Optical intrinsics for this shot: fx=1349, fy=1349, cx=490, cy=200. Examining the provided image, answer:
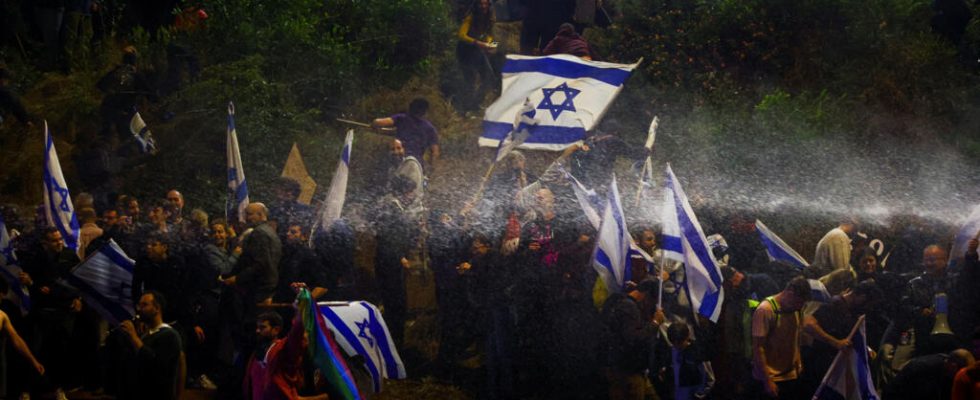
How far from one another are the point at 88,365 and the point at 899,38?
1307 cm

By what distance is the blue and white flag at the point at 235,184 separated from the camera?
602 inches

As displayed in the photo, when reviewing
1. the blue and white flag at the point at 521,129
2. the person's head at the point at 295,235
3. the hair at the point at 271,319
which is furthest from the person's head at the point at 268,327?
the blue and white flag at the point at 521,129

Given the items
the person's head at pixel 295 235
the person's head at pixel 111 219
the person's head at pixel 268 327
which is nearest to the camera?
the person's head at pixel 268 327

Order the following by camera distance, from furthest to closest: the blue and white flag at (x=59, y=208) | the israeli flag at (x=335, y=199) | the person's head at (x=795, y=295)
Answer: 1. the blue and white flag at (x=59, y=208)
2. the israeli flag at (x=335, y=199)
3. the person's head at (x=795, y=295)

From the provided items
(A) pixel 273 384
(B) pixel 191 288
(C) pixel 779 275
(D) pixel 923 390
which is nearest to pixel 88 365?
(B) pixel 191 288

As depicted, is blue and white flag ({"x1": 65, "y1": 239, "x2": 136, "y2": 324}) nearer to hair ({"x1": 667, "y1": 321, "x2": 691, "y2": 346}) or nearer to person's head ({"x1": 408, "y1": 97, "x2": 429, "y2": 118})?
person's head ({"x1": 408, "y1": 97, "x2": 429, "y2": 118})

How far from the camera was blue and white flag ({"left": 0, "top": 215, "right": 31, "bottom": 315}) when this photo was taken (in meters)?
14.0

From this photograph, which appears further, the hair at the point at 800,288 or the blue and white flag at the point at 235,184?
the blue and white flag at the point at 235,184

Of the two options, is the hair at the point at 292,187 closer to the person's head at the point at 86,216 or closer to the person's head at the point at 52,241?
the person's head at the point at 86,216

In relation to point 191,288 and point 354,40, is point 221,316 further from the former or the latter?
point 354,40

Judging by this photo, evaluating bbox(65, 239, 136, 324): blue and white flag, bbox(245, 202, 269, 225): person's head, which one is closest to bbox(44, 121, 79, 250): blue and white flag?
bbox(65, 239, 136, 324): blue and white flag

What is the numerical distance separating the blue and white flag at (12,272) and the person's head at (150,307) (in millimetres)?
2130

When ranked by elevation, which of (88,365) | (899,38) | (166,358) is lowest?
(88,365)

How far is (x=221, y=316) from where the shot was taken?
14.0 meters
